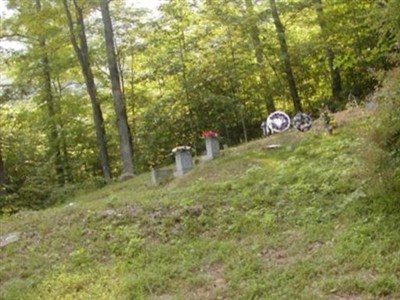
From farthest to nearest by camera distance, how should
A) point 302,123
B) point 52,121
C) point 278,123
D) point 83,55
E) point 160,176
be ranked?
point 52,121 → point 83,55 → point 278,123 → point 302,123 → point 160,176

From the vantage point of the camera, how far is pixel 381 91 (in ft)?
18.1

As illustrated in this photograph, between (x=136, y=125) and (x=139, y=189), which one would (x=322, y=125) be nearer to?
(x=139, y=189)

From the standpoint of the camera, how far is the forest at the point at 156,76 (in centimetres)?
1392

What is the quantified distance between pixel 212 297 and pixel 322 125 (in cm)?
660

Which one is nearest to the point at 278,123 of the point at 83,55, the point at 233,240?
the point at 83,55

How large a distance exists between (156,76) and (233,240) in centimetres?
1049

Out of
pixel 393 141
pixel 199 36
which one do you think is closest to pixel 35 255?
pixel 393 141

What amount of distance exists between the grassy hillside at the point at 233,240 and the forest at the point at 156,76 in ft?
18.9

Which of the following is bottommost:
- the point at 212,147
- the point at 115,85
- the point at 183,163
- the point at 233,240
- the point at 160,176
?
the point at 233,240

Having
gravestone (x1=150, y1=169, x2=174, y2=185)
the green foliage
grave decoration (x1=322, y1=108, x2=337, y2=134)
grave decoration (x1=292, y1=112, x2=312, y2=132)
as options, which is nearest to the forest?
gravestone (x1=150, y1=169, x2=174, y2=185)

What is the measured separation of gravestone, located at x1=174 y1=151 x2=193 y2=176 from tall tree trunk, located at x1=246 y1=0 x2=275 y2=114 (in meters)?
5.53

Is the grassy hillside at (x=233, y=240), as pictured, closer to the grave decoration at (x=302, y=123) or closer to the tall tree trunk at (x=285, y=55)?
the grave decoration at (x=302, y=123)

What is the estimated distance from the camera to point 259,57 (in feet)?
50.6

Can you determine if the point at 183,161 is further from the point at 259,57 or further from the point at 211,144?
the point at 259,57
